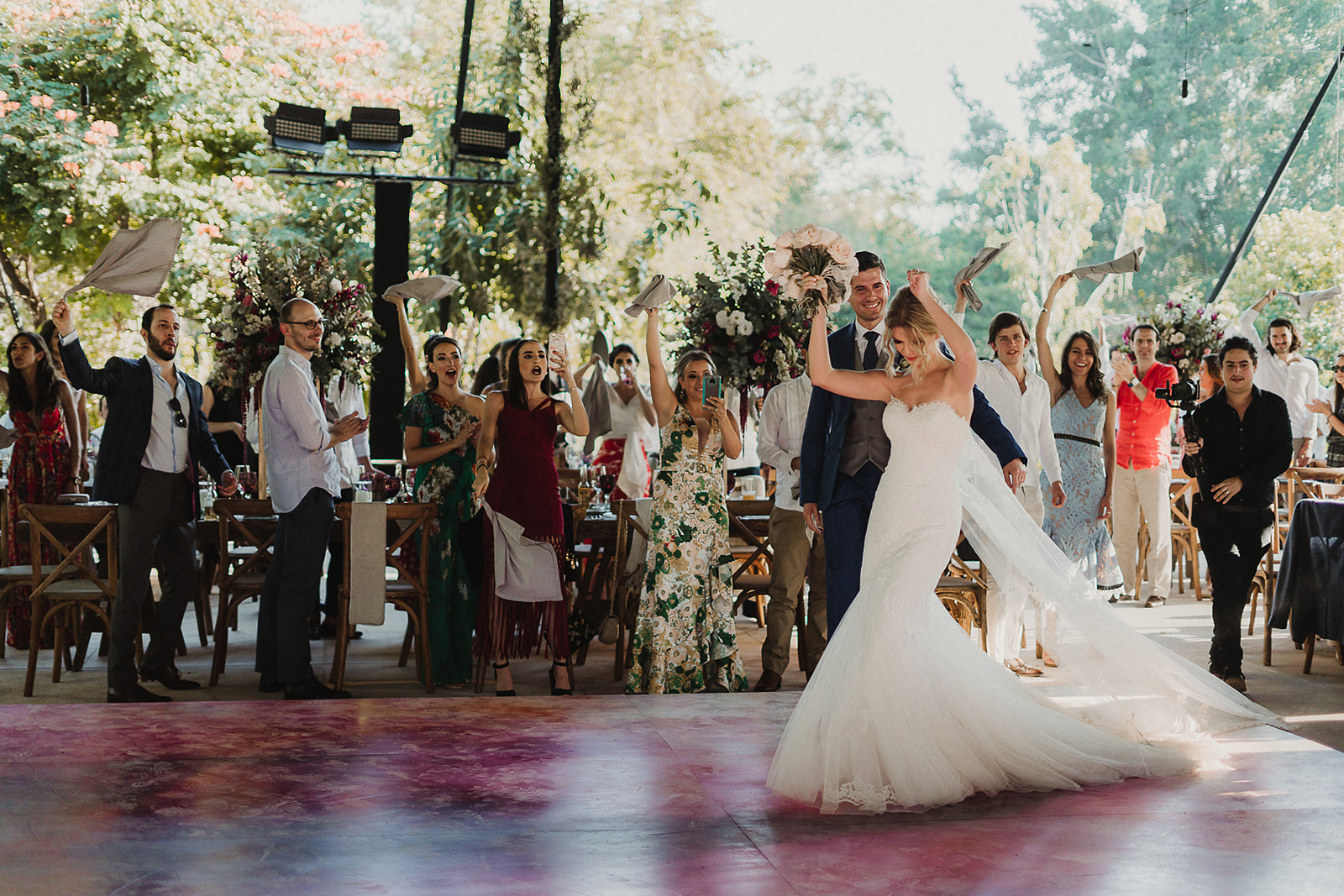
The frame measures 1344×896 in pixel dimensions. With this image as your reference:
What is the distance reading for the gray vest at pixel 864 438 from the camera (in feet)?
14.8

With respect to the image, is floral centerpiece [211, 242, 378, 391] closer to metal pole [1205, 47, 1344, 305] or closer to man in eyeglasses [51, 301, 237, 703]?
man in eyeglasses [51, 301, 237, 703]

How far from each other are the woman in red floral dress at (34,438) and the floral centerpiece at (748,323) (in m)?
3.56

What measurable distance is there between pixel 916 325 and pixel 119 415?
3.63m

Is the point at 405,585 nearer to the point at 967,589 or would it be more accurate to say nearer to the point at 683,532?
the point at 683,532

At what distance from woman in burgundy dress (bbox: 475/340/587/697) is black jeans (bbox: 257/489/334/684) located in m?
0.73

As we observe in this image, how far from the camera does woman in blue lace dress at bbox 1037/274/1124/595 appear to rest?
670cm

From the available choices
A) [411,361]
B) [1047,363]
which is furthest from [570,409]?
[1047,363]

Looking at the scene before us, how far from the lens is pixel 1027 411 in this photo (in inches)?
239

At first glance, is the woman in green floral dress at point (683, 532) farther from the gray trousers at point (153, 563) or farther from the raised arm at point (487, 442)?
the gray trousers at point (153, 563)

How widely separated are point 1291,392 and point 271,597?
7.80 meters

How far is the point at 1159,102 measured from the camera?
24.9 metres

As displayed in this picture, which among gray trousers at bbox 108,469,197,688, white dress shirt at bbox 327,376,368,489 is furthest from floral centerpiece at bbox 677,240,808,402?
gray trousers at bbox 108,469,197,688

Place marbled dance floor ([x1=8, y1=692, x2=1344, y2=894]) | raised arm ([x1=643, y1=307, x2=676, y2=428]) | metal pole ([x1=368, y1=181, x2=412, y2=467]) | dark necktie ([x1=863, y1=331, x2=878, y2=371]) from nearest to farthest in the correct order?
marbled dance floor ([x1=8, y1=692, x2=1344, y2=894]) → dark necktie ([x1=863, y1=331, x2=878, y2=371]) → raised arm ([x1=643, y1=307, x2=676, y2=428]) → metal pole ([x1=368, y1=181, x2=412, y2=467])

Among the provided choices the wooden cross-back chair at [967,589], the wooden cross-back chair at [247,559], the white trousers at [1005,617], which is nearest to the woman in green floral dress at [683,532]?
the wooden cross-back chair at [967,589]
